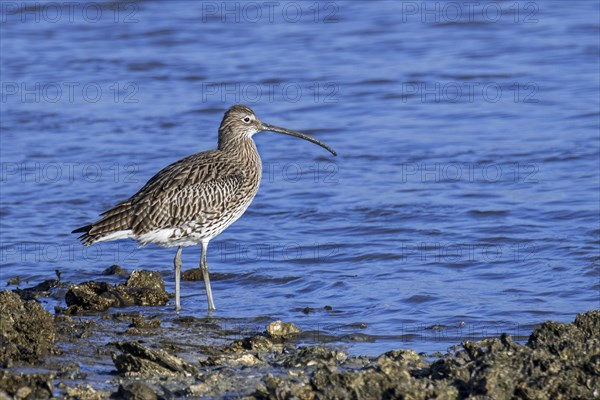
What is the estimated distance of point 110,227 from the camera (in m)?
10.9

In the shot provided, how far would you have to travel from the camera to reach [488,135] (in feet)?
56.3

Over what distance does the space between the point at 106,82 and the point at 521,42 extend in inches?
312

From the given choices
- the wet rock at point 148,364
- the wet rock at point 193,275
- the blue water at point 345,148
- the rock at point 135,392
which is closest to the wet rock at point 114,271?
the blue water at point 345,148

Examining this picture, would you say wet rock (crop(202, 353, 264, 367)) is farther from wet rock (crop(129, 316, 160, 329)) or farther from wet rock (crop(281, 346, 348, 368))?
wet rock (crop(129, 316, 160, 329))

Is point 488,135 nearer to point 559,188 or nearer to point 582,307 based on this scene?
point 559,188

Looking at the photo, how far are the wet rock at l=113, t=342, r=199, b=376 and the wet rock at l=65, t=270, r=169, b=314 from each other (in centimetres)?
258

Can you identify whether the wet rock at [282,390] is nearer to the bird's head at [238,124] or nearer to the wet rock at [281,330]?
the wet rock at [281,330]

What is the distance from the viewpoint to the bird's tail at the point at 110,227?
10.8m

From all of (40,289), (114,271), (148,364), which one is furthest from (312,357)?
(114,271)

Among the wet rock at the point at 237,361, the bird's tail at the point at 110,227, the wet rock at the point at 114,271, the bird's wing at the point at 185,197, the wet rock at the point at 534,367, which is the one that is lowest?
the wet rock at the point at 237,361

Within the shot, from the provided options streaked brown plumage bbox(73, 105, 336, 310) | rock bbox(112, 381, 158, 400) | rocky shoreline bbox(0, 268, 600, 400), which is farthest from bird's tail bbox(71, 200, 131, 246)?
rock bbox(112, 381, 158, 400)

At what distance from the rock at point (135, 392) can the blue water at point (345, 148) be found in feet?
8.40

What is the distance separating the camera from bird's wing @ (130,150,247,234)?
11023mm

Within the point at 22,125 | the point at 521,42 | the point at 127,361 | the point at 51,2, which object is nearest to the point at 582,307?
the point at 127,361
